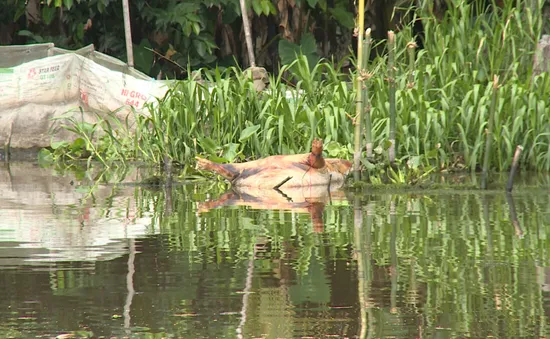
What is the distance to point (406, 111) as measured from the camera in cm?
980

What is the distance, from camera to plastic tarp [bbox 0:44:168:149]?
11930 millimetres

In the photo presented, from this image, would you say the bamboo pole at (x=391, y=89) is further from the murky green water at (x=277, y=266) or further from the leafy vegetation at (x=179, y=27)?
the leafy vegetation at (x=179, y=27)

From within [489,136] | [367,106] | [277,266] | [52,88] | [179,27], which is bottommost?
[277,266]

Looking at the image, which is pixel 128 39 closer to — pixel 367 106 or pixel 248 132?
pixel 248 132

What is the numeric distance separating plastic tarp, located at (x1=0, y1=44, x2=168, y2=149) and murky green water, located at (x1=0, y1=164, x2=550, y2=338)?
420 cm

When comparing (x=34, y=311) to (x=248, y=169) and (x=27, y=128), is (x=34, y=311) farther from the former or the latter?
(x=27, y=128)

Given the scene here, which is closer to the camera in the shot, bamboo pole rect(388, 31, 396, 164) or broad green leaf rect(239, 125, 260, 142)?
bamboo pole rect(388, 31, 396, 164)

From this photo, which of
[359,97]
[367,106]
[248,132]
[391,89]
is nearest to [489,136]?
[391,89]

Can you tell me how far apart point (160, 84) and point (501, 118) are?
3620 millimetres

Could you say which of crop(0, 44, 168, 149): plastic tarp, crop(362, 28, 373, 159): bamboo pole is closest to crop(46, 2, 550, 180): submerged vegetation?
crop(362, 28, 373, 159): bamboo pole

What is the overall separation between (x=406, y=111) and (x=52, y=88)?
417 centimetres

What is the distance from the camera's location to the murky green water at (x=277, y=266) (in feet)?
12.1

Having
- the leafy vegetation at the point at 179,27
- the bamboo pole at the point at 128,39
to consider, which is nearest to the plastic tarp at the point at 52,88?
the bamboo pole at the point at 128,39

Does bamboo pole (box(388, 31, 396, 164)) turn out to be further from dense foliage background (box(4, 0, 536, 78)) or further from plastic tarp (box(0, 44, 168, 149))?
dense foliage background (box(4, 0, 536, 78))
